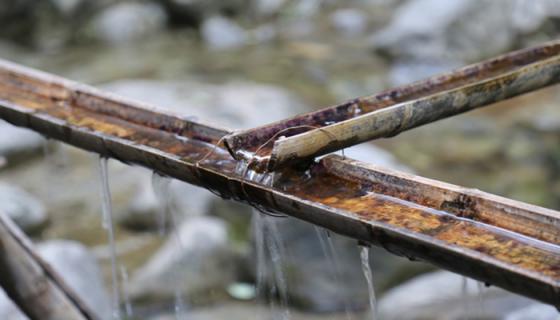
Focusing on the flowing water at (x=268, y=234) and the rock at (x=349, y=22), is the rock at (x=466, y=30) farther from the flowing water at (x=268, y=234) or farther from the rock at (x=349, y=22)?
the flowing water at (x=268, y=234)

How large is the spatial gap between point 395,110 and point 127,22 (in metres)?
12.7

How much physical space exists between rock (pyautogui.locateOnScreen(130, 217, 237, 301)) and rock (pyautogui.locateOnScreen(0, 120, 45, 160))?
3389mm

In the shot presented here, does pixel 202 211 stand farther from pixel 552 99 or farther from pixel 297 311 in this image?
pixel 552 99

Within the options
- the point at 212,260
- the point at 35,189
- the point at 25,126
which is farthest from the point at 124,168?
the point at 25,126

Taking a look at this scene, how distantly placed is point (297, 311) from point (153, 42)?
30.5 feet

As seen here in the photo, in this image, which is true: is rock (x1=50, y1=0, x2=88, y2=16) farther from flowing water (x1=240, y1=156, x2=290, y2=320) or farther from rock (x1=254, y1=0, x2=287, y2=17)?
flowing water (x1=240, y1=156, x2=290, y2=320)

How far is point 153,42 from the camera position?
13.7 metres

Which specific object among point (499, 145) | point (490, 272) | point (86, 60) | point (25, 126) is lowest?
point (86, 60)

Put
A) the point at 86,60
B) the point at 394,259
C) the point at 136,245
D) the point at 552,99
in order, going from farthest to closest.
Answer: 1. the point at 86,60
2. the point at 552,99
3. the point at 136,245
4. the point at 394,259

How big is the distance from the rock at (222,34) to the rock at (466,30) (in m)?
2.89

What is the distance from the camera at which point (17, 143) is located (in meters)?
8.41

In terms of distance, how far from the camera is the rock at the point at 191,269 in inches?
211

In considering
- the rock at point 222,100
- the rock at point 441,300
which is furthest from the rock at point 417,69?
the rock at point 441,300

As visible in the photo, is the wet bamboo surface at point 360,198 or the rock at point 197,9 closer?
the wet bamboo surface at point 360,198
